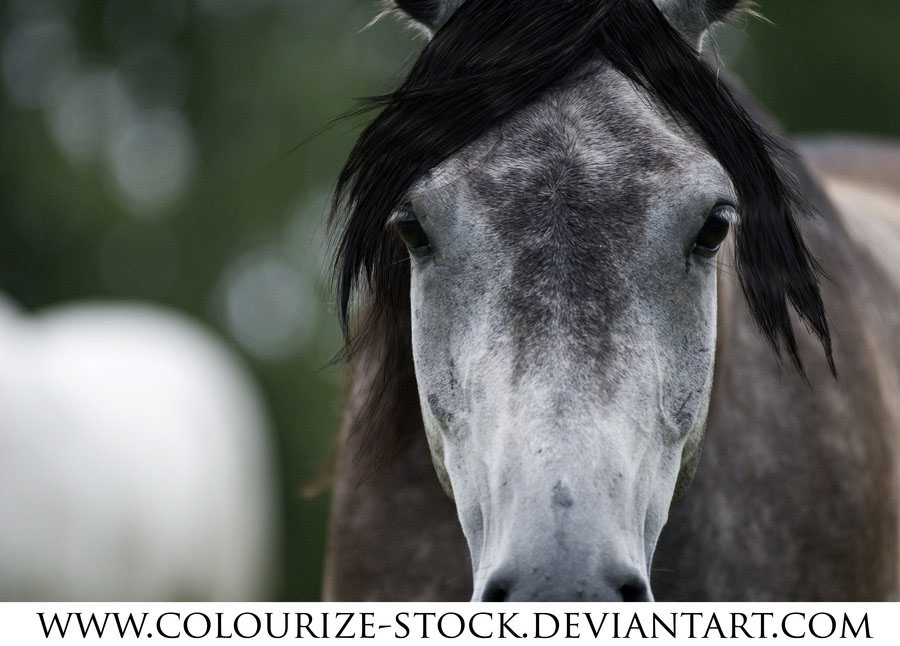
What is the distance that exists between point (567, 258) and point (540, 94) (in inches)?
→ 17.3

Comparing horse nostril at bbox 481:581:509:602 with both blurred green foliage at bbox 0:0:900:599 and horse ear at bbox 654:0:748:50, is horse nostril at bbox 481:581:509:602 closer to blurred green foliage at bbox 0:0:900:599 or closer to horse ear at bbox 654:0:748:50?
horse ear at bbox 654:0:748:50

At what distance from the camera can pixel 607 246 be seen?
1.65m

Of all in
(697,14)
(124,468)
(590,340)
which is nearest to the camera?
(590,340)

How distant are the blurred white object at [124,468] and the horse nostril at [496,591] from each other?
12.3 feet

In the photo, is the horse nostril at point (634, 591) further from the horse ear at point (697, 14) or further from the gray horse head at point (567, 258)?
the horse ear at point (697, 14)

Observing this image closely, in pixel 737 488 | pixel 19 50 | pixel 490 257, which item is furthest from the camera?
pixel 19 50

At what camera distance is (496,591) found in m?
A: 1.41

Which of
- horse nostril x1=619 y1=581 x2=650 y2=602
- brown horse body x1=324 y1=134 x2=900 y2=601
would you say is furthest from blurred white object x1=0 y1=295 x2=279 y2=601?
horse nostril x1=619 y1=581 x2=650 y2=602

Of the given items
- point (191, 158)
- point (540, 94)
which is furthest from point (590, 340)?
point (191, 158)

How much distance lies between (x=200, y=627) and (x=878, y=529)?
194 cm

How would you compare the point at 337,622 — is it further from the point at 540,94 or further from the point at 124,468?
the point at 124,468

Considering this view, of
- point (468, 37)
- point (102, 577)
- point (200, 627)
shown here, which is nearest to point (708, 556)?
point (200, 627)

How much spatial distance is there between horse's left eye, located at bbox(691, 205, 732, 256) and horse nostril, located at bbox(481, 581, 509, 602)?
810 mm

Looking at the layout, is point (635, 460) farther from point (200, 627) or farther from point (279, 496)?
point (279, 496)
